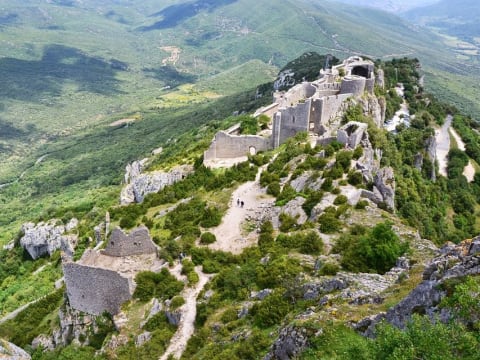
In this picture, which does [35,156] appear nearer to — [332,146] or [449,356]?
[332,146]

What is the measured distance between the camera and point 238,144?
4197cm

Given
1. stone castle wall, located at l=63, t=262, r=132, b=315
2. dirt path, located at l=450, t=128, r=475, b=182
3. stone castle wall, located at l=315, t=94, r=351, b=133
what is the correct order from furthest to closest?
1. dirt path, located at l=450, t=128, r=475, b=182
2. stone castle wall, located at l=315, t=94, r=351, b=133
3. stone castle wall, located at l=63, t=262, r=132, b=315

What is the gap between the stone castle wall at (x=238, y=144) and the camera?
4181 cm

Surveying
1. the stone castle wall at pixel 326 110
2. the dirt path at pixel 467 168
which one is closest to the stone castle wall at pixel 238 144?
the stone castle wall at pixel 326 110

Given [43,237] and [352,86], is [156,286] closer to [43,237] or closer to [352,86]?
[352,86]

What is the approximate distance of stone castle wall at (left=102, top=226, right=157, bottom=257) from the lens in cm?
2595

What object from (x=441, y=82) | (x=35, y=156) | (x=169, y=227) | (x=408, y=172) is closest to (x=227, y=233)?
(x=169, y=227)

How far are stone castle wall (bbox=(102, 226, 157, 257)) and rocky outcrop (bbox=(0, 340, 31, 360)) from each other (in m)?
6.58

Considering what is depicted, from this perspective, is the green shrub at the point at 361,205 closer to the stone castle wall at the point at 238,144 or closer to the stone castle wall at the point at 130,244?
the stone castle wall at the point at 130,244

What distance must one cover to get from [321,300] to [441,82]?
180341mm

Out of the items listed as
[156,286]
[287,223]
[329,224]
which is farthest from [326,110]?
[156,286]

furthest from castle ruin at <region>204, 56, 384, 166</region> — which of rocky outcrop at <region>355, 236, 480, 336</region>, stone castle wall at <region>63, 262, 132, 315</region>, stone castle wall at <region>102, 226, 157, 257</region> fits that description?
rocky outcrop at <region>355, 236, 480, 336</region>

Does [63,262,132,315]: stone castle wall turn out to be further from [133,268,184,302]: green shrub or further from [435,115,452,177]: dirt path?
[435,115,452,177]: dirt path

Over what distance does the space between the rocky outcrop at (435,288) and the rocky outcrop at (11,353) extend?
19105 millimetres
